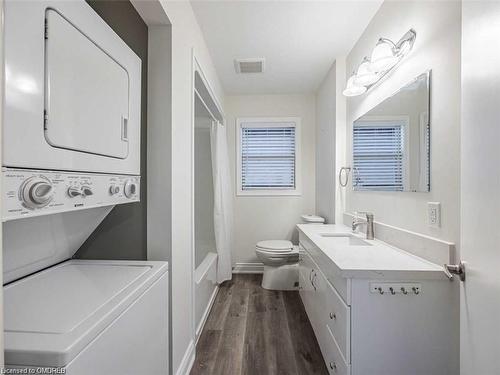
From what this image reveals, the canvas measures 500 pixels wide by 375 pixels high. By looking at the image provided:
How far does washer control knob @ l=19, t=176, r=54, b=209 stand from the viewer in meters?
0.60

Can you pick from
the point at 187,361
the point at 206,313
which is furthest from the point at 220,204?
the point at 187,361

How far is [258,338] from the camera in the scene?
1912 millimetres

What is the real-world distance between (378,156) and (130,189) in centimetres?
169

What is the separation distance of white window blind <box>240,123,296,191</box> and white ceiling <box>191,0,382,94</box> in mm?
788

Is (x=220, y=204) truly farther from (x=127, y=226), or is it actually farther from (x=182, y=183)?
(x=127, y=226)

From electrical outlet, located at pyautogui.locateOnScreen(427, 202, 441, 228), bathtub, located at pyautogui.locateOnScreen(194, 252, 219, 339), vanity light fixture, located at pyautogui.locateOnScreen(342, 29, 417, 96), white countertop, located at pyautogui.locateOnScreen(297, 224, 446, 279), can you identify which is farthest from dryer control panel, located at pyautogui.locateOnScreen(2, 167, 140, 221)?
vanity light fixture, located at pyautogui.locateOnScreen(342, 29, 417, 96)

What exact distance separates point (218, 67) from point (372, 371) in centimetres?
277

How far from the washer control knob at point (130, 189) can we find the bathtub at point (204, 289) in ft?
3.39

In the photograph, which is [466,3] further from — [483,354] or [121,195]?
[121,195]

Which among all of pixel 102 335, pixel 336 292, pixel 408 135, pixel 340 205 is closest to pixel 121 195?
pixel 102 335

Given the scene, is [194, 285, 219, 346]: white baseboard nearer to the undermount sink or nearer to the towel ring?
the undermount sink

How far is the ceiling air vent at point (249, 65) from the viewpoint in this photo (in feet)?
8.28

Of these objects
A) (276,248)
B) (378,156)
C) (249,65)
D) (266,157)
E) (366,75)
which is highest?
(249,65)

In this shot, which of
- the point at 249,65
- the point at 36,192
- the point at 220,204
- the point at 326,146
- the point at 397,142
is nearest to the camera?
the point at 36,192
